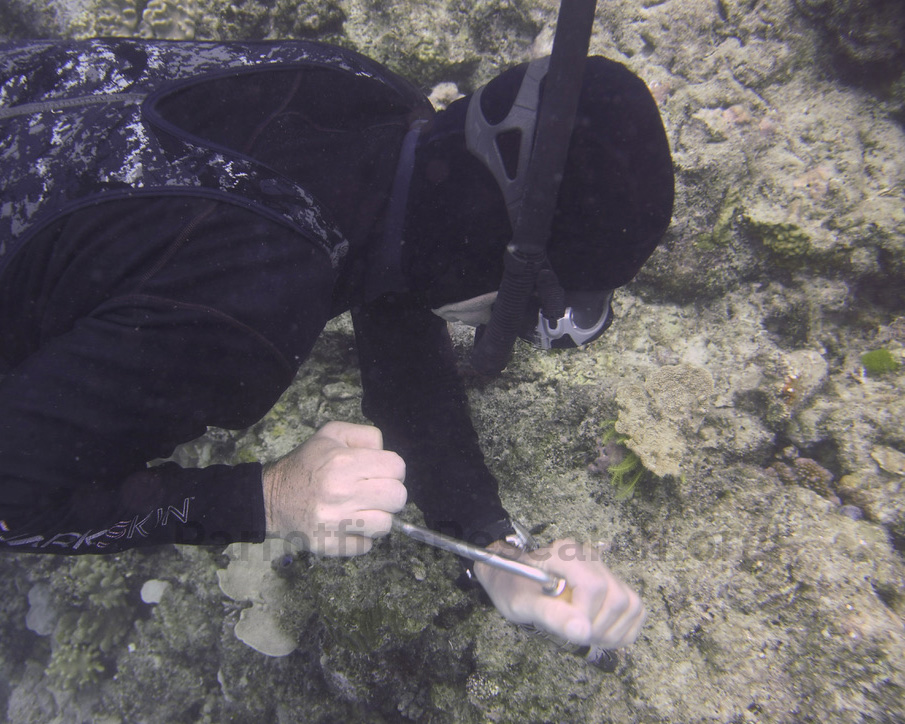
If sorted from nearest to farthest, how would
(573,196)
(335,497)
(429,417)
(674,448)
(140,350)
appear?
(140,350) → (573,196) → (335,497) → (429,417) → (674,448)

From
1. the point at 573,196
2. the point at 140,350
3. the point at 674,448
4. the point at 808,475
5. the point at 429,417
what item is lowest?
the point at 808,475

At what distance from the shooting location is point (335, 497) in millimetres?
1678

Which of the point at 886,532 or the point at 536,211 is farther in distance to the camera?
the point at 886,532

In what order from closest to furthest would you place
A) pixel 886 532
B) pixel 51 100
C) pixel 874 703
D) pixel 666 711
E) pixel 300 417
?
pixel 51 100 < pixel 874 703 < pixel 666 711 < pixel 886 532 < pixel 300 417

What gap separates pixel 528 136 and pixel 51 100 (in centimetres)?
143

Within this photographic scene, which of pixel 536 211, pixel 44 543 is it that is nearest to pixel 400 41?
pixel 536 211

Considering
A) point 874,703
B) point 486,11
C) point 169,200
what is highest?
point 486,11

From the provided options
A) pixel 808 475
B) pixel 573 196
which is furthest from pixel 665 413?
pixel 573 196

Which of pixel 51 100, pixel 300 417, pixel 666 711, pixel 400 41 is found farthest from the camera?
pixel 400 41

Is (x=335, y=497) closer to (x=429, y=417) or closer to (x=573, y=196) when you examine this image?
(x=429, y=417)

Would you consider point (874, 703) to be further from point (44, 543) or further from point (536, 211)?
point (44, 543)

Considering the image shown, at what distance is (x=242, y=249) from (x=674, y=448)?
243cm

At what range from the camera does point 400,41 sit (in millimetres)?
3594

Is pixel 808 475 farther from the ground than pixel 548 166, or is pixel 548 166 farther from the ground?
pixel 548 166
